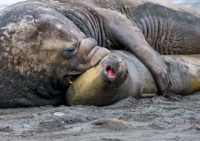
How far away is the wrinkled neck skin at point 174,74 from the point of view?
22.8ft

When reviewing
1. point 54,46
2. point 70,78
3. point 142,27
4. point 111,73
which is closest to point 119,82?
point 111,73

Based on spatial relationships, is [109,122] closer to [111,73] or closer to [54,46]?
[111,73]

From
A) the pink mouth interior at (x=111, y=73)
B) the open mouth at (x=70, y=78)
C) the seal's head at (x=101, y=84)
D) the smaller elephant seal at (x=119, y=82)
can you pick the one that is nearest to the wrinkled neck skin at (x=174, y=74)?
the smaller elephant seal at (x=119, y=82)

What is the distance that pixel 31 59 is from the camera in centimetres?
658

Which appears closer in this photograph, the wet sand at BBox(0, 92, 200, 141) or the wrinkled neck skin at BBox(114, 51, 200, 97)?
the wet sand at BBox(0, 92, 200, 141)

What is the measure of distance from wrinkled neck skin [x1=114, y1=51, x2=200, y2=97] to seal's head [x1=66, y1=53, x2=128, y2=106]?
0.21 metres

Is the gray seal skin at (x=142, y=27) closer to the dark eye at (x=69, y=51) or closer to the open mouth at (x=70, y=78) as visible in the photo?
the dark eye at (x=69, y=51)

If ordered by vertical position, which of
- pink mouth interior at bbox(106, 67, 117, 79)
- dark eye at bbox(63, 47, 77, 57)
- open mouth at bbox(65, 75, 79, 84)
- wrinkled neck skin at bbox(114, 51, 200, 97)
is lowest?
wrinkled neck skin at bbox(114, 51, 200, 97)

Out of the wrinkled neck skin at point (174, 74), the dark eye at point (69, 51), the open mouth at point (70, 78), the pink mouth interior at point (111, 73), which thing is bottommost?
the wrinkled neck skin at point (174, 74)

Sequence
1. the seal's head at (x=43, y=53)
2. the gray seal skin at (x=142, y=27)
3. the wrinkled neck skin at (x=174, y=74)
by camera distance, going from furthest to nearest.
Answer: the gray seal skin at (x=142, y=27)
the wrinkled neck skin at (x=174, y=74)
the seal's head at (x=43, y=53)

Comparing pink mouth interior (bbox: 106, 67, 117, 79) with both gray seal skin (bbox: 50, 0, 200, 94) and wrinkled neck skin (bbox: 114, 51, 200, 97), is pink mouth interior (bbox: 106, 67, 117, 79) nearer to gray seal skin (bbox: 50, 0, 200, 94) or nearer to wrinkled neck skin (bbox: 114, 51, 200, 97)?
wrinkled neck skin (bbox: 114, 51, 200, 97)

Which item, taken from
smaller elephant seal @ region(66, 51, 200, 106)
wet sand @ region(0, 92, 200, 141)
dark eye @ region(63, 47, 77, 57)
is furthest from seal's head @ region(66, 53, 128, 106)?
dark eye @ region(63, 47, 77, 57)

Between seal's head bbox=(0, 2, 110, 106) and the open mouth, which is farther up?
seal's head bbox=(0, 2, 110, 106)

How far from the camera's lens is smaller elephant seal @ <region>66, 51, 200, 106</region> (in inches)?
247
